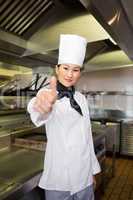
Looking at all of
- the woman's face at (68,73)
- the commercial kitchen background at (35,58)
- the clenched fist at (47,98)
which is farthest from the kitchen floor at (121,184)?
the clenched fist at (47,98)

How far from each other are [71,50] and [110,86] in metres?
3.58

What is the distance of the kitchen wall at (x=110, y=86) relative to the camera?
4.53 m

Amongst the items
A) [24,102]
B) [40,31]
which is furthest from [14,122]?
[40,31]

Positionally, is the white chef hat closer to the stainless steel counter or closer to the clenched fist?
the clenched fist

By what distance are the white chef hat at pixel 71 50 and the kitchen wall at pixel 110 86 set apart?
3.45 meters

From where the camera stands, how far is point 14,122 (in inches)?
82.3

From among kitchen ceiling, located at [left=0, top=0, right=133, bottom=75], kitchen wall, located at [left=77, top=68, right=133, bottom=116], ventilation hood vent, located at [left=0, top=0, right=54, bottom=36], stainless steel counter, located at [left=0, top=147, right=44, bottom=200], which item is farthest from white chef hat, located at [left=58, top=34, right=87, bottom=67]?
kitchen wall, located at [left=77, top=68, right=133, bottom=116]

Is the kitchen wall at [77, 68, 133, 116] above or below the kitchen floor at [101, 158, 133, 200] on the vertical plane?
above

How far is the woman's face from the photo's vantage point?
1.14 m

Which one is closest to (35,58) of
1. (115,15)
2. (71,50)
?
(71,50)

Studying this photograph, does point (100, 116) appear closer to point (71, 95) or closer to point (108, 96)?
point (108, 96)

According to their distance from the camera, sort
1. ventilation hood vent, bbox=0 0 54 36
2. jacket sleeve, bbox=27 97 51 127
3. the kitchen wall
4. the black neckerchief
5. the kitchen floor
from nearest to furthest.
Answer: jacket sleeve, bbox=27 97 51 127
the black neckerchief
ventilation hood vent, bbox=0 0 54 36
the kitchen floor
the kitchen wall

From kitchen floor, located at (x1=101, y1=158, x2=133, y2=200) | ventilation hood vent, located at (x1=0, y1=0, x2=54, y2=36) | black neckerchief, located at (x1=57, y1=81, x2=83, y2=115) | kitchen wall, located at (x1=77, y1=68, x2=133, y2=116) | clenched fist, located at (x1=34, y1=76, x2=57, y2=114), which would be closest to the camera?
clenched fist, located at (x1=34, y1=76, x2=57, y2=114)

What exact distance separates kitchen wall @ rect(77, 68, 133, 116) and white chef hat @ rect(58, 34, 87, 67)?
11.3 ft
